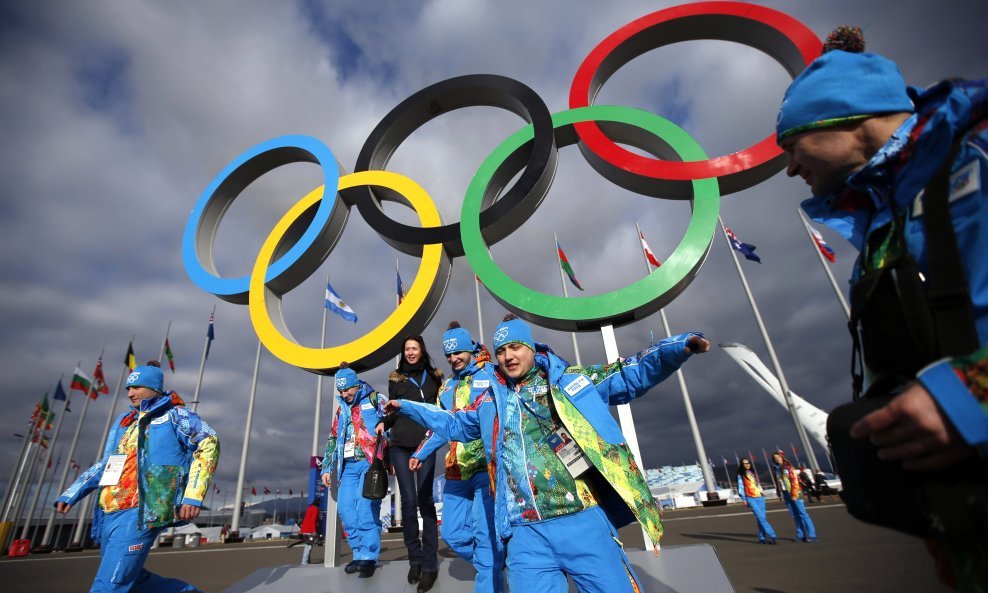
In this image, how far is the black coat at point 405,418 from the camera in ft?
14.0

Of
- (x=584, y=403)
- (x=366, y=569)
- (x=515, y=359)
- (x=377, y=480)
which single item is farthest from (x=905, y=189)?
(x=366, y=569)

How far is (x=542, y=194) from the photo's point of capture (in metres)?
5.48

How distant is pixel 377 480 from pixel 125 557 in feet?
5.59

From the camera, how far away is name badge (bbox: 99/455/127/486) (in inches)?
127

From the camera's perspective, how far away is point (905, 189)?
92cm

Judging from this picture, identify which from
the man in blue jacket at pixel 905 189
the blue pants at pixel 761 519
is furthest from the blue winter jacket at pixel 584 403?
the blue pants at pixel 761 519

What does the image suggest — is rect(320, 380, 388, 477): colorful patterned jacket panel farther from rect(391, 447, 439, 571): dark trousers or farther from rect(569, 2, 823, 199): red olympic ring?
rect(569, 2, 823, 199): red olympic ring

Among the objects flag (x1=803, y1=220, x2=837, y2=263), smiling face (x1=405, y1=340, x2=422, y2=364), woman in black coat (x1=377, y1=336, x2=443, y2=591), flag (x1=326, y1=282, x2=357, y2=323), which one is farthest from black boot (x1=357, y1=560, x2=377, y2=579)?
flag (x1=803, y1=220, x2=837, y2=263)

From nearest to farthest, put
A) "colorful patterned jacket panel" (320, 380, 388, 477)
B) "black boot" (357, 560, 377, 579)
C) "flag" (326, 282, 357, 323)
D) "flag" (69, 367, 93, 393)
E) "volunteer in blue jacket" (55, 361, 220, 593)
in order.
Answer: "volunteer in blue jacket" (55, 361, 220, 593) → "black boot" (357, 560, 377, 579) → "colorful patterned jacket panel" (320, 380, 388, 477) → "flag" (326, 282, 357, 323) → "flag" (69, 367, 93, 393)

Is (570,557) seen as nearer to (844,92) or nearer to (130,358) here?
(844,92)

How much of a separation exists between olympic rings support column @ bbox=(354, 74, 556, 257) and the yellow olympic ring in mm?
212

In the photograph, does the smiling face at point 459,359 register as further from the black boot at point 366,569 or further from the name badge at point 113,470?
the name badge at point 113,470

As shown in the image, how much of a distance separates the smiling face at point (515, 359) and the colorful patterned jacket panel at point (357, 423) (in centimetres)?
213

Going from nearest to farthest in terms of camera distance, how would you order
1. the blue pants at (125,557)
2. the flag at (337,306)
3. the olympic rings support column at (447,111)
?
the blue pants at (125,557) → the olympic rings support column at (447,111) → the flag at (337,306)
